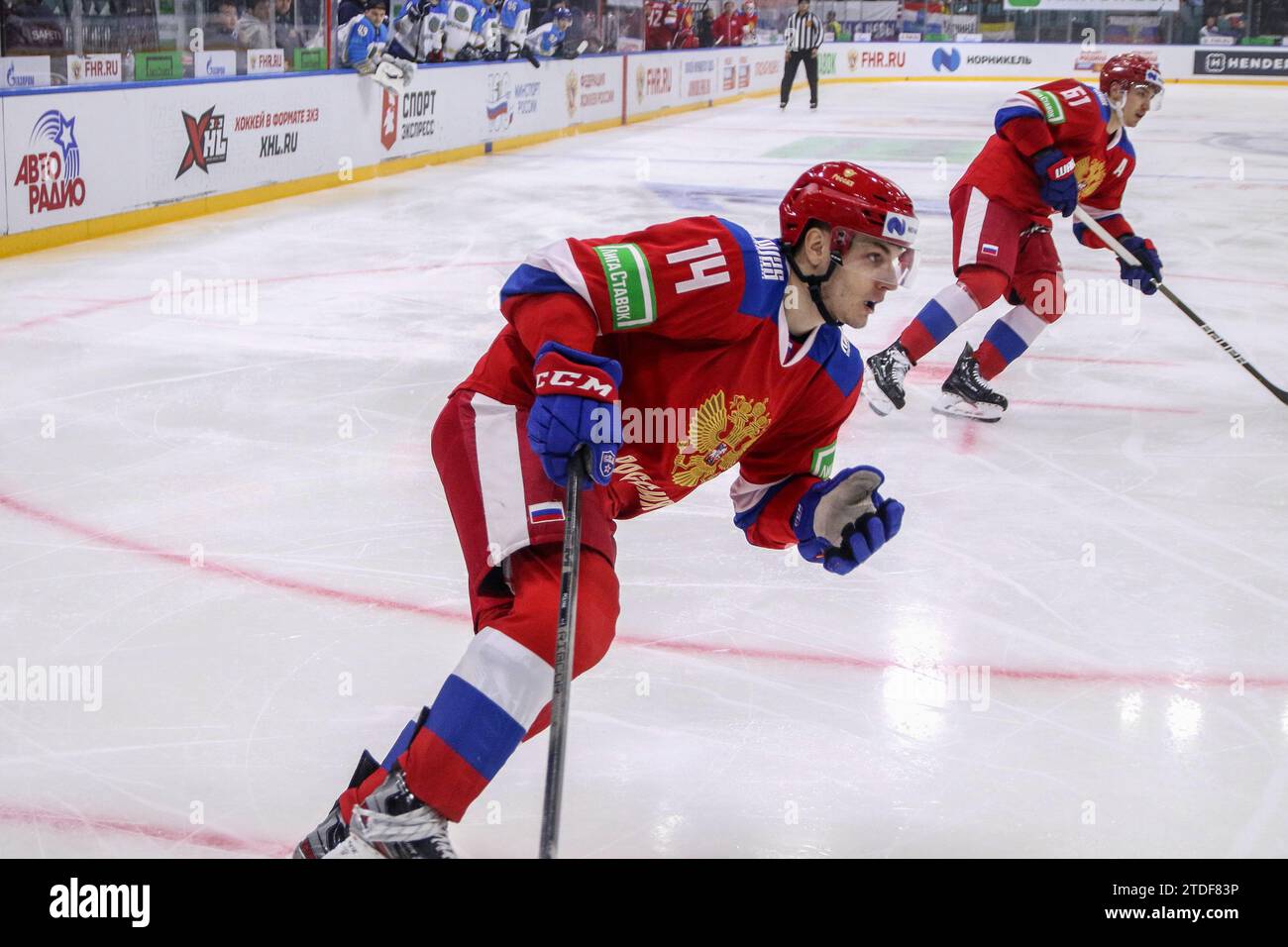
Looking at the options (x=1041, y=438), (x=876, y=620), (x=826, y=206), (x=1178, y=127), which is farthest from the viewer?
(x=1178, y=127)

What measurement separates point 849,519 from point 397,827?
3.06 ft

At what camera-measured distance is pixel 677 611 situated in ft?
11.3

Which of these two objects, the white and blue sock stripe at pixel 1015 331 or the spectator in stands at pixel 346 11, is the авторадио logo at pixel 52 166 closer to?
the spectator in stands at pixel 346 11

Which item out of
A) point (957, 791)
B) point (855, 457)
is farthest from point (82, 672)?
point (855, 457)

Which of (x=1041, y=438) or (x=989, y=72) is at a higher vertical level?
(x=989, y=72)

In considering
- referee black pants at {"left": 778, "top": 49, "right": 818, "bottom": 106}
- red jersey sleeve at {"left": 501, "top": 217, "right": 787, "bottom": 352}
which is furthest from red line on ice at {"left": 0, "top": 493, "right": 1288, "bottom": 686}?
referee black pants at {"left": 778, "top": 49, "right": 818, "bottom": 106}

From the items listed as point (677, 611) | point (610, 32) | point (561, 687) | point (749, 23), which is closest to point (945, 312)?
point (677, 611)

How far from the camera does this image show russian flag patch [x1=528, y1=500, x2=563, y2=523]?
2.09 m

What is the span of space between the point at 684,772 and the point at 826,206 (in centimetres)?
106

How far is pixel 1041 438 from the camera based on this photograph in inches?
199

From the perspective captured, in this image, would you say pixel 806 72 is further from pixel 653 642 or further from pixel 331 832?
pixel 331 832

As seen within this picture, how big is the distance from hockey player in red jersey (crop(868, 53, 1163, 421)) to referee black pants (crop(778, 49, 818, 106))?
15.1m

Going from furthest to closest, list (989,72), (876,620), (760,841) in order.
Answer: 1. (989,72)
2. (876,620)
3. (760,841)
